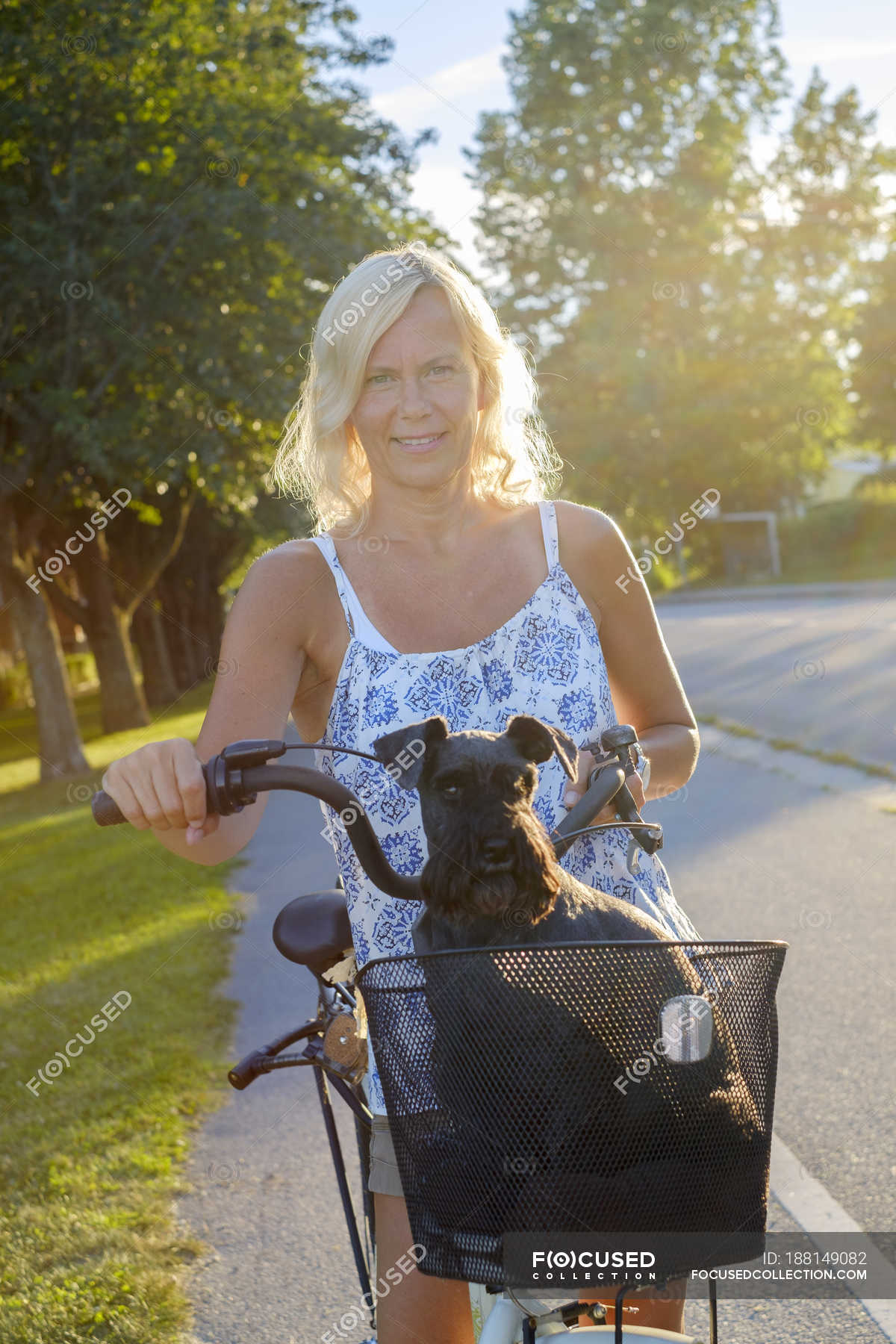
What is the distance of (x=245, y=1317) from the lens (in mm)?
4039

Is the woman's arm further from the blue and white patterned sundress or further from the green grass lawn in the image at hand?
the green grass lawn

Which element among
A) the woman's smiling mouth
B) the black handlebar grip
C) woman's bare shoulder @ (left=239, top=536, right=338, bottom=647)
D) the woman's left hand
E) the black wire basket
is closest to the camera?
the black wire basket

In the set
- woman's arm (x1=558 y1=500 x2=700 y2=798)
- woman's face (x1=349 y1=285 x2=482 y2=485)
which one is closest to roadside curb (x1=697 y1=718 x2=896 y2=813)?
woman's arm (x1=558 y1=500 x2=700 y2=798)

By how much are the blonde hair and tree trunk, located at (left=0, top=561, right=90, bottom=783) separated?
17182 mm

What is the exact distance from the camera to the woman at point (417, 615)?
244cm

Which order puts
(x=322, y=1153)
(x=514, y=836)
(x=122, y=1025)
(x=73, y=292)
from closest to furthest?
(x=514, y=836), (x=322, y=1153), (x=122, y=1025), (x=73, y=292)

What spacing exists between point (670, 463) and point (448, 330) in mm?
46280

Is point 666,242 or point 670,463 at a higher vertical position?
point 666,242

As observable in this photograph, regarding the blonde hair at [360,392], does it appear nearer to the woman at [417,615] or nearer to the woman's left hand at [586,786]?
the woman at [417,615]

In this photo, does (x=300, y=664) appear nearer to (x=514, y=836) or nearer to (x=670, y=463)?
(x=514, y=836)

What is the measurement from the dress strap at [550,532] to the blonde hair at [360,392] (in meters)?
0.12

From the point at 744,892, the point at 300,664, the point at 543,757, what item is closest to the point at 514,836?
the point at 543,757

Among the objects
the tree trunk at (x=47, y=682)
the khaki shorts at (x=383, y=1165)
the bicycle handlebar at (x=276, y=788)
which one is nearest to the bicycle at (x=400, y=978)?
the bicycle handlebar at (x=276, y=788)

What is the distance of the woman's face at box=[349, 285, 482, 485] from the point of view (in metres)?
2.61
